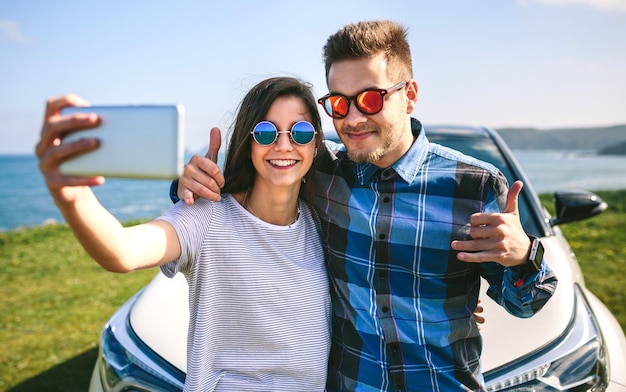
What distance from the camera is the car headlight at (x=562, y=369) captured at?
1780 millimetres

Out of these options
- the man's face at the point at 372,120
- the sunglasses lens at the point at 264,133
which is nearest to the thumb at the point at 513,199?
the man's face at the point at 372,120

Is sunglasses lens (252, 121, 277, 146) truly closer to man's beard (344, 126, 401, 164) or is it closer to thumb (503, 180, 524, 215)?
man's beard (344, 126, 401, 164)

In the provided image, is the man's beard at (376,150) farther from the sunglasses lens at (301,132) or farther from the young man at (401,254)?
the sunglasses lens at (301,132)

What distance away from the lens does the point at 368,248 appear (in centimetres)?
177

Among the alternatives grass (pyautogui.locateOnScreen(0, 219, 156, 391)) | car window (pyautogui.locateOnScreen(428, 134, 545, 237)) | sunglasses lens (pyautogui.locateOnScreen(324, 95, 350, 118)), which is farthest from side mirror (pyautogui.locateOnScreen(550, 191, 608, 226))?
grass (pyautogui.locateOnScreen(0, 219, 156, 391))

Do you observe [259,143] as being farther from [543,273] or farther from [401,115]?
[543,273]

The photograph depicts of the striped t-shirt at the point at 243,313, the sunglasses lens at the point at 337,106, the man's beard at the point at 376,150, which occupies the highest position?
the sunglasses lens at the point at 337,106

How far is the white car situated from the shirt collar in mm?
775

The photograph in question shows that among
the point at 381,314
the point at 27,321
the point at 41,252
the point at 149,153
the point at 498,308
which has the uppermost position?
the point at 149,153

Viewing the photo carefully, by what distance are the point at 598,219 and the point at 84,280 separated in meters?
8.91

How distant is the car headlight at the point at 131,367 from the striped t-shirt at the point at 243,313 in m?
0.28

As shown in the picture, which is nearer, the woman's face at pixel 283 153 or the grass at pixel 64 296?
the woman's face at pixel 283 153

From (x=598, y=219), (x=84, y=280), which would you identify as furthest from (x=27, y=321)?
(x=598, y=219)

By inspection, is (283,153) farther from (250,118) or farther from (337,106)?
(337,106)
